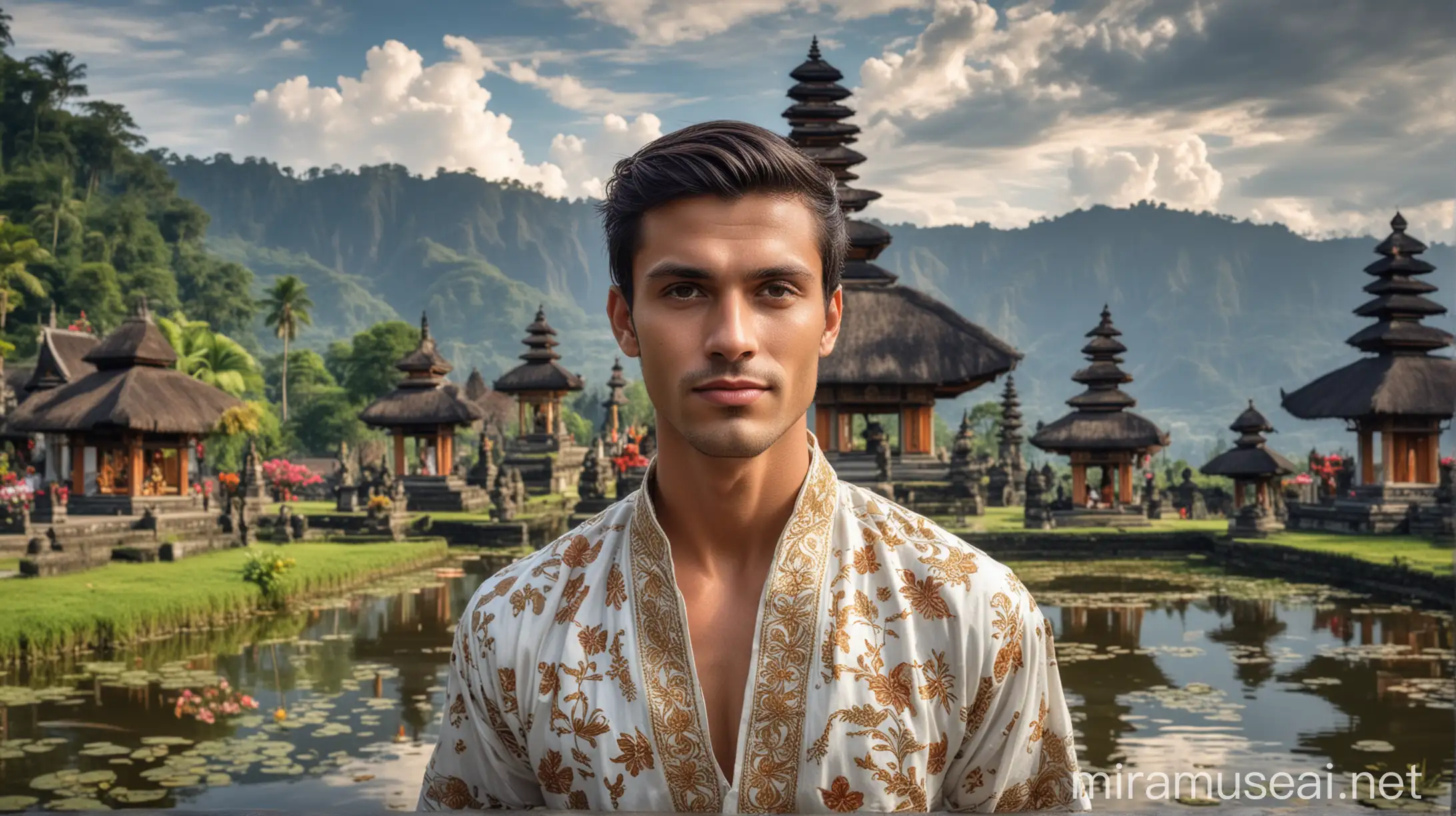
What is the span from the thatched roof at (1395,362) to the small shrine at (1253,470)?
84 centimetres

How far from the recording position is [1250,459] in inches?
852

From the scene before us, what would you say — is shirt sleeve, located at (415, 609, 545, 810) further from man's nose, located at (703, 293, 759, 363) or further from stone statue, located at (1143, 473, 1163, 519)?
stone statue, located at (1143, 473, 1163, 519)

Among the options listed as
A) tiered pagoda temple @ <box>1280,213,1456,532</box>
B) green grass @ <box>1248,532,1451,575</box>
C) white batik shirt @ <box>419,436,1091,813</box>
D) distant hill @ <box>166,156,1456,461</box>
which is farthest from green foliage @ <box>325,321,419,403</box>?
distant hill @ <box>166,156,1456,461</box>

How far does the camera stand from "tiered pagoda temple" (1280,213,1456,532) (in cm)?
2116

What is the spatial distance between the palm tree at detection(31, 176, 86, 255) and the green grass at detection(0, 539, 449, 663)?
103 feet

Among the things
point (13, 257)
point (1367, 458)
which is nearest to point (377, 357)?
point (13, 257)

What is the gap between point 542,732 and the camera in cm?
188

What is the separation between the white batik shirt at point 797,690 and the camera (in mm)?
1851

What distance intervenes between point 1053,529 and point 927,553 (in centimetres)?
2005

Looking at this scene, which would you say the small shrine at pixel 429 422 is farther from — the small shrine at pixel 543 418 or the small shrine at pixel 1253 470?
the small shrine at pixel 1253 470

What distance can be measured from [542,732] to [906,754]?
565 millimetres

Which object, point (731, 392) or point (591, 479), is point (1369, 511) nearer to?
point (591, 479)

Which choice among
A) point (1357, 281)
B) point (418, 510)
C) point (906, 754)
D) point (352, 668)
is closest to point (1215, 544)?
point (352, 668)

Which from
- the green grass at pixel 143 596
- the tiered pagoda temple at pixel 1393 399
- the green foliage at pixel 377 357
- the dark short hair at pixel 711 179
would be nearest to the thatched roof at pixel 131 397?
the green grass at pixel 143 596
